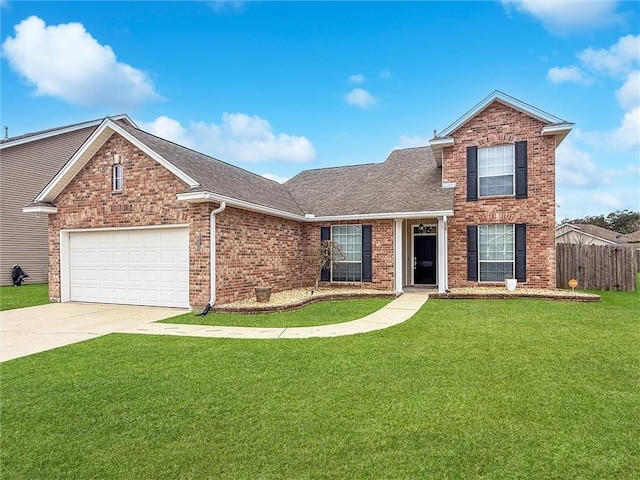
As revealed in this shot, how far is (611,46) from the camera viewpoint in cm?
1370

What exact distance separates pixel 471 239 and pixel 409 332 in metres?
7.43

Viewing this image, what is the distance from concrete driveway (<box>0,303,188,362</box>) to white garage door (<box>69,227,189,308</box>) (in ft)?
1.27

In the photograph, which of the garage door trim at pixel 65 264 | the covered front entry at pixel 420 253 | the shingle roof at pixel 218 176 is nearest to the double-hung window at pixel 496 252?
the covered front entry at pixel 420 253

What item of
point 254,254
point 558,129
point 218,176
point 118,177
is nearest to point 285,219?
point 254,254

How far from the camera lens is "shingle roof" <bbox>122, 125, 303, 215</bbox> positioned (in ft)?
35.0

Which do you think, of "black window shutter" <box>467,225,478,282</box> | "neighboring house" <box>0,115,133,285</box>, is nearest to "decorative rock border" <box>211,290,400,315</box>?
"black window shutter" <box>467,225,478,282</box>

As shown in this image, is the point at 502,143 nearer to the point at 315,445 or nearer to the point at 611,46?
the point at 611,46

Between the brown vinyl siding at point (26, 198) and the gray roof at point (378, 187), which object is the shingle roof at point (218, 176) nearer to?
the gray roof at point (378, 187)

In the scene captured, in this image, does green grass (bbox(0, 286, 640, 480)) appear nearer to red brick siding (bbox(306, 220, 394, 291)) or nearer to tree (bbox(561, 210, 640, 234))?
red brick siding (bbox(306, 220, 394, 291))

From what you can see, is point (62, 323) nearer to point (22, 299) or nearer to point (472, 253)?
point (22, 299)

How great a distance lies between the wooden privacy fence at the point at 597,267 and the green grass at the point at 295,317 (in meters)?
8.22

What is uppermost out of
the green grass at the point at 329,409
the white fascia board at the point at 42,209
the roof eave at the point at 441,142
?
the roof eave at the point at 441,142

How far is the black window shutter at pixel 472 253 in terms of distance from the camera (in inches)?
538

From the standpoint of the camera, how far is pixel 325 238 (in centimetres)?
1475
